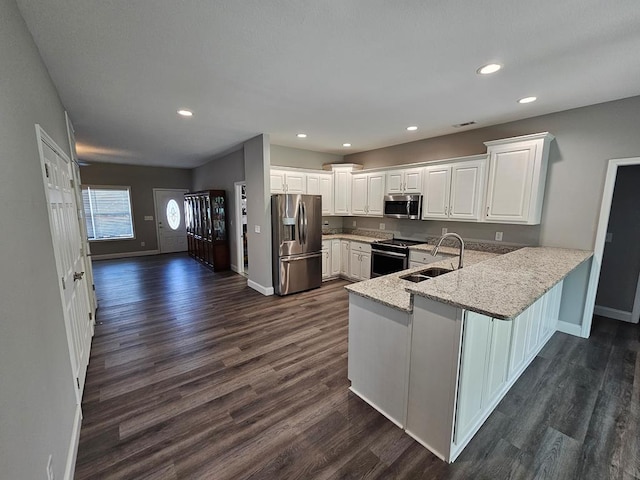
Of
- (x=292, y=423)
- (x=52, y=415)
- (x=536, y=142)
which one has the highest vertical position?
(x=536, y=142)

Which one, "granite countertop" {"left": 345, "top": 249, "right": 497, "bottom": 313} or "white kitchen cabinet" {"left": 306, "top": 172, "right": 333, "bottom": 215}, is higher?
"white kitchen cabinet" {"left": 306, "top": 172, "right": 333, "bottom": 215}

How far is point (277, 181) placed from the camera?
15.9 feet

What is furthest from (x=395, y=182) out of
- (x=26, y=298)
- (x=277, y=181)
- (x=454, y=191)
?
(x=26, y=298)

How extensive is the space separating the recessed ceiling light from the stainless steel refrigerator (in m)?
2.99

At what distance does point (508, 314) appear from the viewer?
1350mm

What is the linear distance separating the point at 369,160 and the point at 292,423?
4915mm

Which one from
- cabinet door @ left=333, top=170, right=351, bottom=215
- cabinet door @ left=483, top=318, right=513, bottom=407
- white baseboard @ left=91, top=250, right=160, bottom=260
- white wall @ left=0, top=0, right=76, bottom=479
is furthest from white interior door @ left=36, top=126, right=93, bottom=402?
white baseboard @ left=91, top=250, right=160, bottom=260

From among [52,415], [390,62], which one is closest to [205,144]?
[390,62]

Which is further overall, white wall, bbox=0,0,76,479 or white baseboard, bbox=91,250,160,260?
white baseboard, bbox=91,250,160,260

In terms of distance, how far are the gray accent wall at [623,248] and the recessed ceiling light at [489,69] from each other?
2909 mm

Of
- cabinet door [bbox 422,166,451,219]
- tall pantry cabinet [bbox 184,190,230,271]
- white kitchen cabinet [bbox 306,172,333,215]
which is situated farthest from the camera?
tall pantry cabinet [bbox 184,190,230,271]

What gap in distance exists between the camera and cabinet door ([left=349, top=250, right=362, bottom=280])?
5250mm

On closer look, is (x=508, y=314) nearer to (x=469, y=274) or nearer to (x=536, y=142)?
(x=469, y=274)

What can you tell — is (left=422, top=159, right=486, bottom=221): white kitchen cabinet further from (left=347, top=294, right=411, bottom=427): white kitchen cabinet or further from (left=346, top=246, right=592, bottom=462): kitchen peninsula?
(left=347, top=294, right=411, bottom=427): white kitchen cabinet
